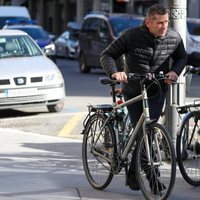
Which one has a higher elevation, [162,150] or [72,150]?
[162,150]

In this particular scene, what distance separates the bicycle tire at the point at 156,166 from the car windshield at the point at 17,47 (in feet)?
25.3

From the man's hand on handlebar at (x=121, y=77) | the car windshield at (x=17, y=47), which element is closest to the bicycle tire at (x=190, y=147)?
the man's hand on handlebar at (x=121, y=77)

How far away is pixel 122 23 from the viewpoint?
23.2 m

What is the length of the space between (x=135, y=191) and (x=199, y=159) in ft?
2.29

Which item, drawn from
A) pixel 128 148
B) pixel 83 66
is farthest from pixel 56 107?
pixel 83 66

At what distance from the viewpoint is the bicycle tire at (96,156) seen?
7349mm

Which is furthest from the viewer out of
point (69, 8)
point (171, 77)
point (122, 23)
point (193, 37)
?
point (69, 8)

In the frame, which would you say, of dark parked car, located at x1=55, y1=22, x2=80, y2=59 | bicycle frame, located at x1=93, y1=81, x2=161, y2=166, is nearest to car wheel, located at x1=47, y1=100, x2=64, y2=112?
bicycle frame, located at x1=93, y1=81, x2=161, y2=166

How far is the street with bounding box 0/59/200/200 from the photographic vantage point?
738 cm

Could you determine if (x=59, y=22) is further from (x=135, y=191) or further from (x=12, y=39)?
(x=135, y=191)

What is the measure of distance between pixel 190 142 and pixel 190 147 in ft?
0.18

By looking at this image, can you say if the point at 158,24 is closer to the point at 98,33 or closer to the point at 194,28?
the point at 98,33

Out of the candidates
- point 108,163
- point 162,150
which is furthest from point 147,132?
point 108,163

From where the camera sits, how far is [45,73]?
1352 centimetres
